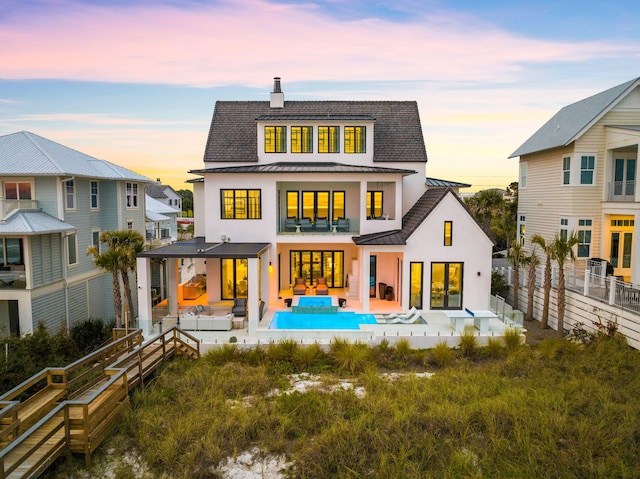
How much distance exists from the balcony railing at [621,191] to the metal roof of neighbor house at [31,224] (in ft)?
83.5

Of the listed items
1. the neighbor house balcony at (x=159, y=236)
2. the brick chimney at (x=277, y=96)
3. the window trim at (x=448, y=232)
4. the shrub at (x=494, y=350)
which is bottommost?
the shrub at (x=494, y=350)

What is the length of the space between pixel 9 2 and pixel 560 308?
1057 inches

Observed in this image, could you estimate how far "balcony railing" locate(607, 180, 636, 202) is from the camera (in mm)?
18844

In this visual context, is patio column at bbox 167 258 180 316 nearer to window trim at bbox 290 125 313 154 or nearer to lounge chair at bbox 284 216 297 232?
lounge chair at bbox 284 216 297 232

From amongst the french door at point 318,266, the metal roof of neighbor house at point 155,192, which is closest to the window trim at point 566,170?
the french door at point 318,266

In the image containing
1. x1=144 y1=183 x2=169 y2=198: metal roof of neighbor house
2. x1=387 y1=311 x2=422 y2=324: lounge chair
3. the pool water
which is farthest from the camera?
x1=144 y1=183 x2=169 y2=198: metal roof of neighbor house

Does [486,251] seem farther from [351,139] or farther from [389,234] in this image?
[351,139]

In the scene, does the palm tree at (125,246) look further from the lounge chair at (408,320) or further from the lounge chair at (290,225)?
the lounge chair at (408,320)

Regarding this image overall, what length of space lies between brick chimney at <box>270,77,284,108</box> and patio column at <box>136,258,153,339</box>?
469 inches

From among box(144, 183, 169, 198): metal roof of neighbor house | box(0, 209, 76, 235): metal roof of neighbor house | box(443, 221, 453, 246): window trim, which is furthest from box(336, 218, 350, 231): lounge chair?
box(144, 183, 169, 198): metal roof of neighbor house

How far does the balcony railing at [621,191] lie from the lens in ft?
61.8

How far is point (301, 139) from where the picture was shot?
70.6ft

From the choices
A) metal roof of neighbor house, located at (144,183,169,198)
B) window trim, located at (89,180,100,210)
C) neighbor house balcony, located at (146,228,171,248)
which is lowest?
neighbor house balcony, located at (146,228,171,248)

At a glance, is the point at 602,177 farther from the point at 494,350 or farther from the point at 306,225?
the point at 306,225
